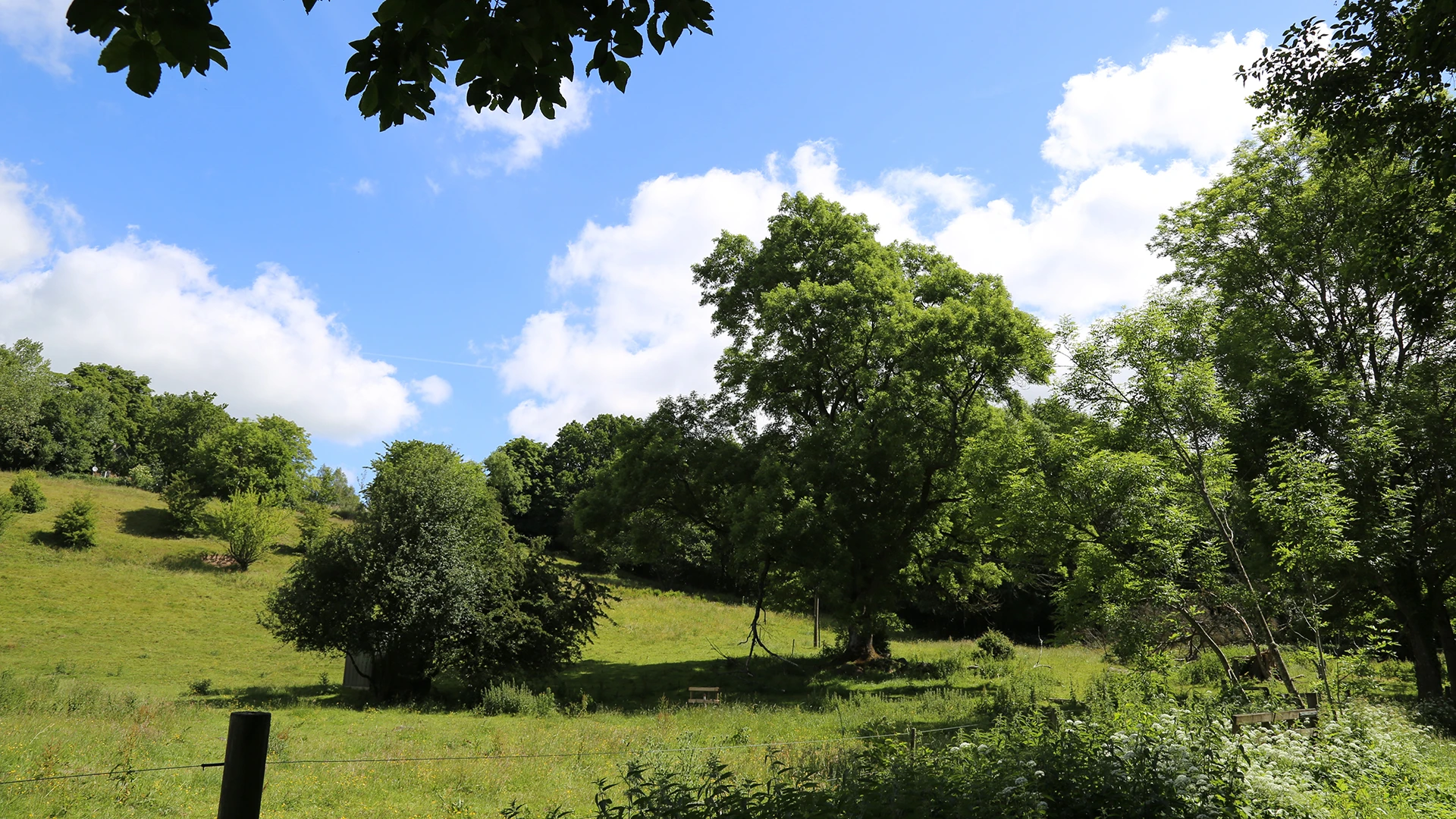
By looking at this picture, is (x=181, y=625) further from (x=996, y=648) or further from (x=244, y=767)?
(x=244, y=767)

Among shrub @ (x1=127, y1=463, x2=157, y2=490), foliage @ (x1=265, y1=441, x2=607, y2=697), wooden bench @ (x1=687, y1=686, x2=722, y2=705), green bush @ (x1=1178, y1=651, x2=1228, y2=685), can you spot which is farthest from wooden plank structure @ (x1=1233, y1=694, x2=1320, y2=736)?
shrub @ (x1=127, y1=463, x2=157, y2=490)

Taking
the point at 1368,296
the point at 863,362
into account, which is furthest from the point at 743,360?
the point at 1368,296

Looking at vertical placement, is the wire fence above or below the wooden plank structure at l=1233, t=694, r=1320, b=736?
below

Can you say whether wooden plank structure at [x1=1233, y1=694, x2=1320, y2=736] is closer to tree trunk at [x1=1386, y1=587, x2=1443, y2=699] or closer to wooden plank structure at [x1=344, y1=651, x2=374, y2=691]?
tree trunk at [x1=1386, y1=587, x2=1443, y2=699]

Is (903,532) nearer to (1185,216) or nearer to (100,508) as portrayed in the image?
(1185,216)

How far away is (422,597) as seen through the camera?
1858 centimetres

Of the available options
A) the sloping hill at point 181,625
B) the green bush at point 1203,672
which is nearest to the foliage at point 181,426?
the sloping hill at point 181,625

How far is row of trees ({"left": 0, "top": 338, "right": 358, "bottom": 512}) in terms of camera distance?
191 ft

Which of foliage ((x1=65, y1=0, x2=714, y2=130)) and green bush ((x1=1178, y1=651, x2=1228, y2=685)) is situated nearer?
foliage ((x1=65, y1=0, x2=714, y2=130))

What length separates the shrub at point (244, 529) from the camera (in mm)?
40844

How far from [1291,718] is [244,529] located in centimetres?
4673

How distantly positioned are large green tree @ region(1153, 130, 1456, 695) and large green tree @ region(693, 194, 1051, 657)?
18.5 feet

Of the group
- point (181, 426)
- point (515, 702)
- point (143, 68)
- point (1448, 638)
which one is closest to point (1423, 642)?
point (1448, 638)

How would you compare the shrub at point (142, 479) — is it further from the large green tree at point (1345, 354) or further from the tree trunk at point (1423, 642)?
the tree trunk at point (1423, 642)
